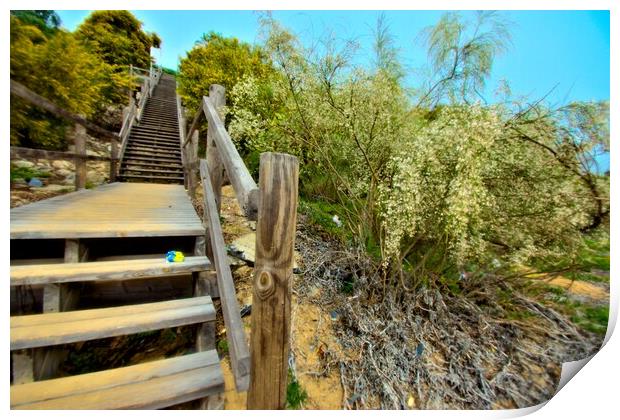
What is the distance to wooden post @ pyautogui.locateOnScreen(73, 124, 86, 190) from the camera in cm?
179

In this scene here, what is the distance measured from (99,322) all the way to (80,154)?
173 cm

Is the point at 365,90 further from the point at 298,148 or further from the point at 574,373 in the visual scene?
the point at 574,373

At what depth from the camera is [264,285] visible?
2.89 feet

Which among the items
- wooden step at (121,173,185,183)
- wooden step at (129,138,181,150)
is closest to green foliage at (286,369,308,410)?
wooden step at (121,173,185,183)

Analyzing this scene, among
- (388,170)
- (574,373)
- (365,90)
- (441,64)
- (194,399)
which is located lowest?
(194,399)

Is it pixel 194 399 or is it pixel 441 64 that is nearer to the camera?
pixel 194 399

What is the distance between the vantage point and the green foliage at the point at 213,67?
461 cm

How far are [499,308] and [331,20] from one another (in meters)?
2.60

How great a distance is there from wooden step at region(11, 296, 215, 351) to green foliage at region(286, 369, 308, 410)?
66cm

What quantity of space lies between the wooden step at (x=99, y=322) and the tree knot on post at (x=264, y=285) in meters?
0.50

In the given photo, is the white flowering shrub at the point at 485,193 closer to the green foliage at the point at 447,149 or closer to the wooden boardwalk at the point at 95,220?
the green foliage at the point at 447,149

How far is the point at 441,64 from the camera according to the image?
7.04ft

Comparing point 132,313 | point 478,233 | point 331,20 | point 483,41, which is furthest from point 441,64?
point 132,313

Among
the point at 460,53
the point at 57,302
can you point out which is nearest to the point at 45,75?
the point at 57,302
